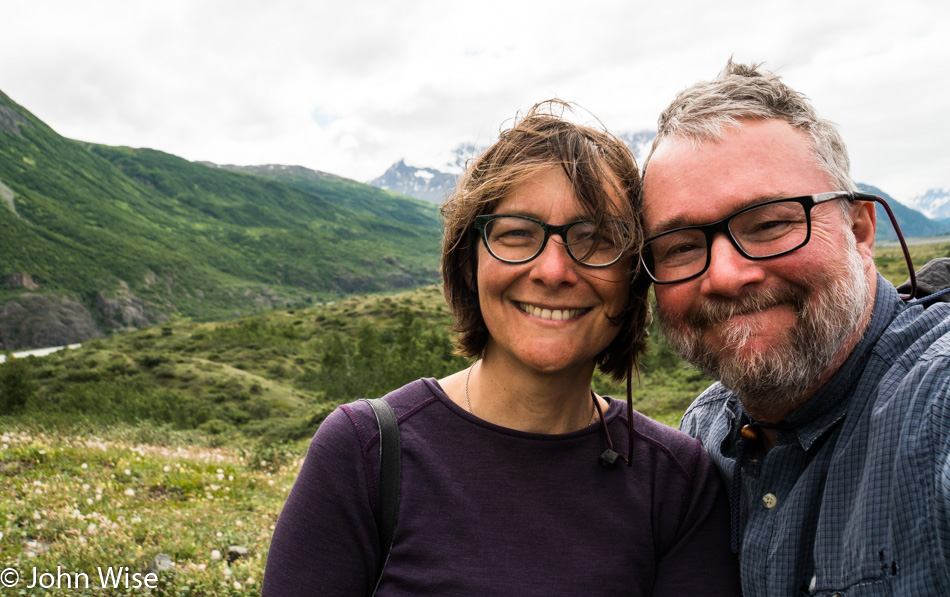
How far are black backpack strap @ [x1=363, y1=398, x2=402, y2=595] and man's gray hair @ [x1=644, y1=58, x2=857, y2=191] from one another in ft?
4.69

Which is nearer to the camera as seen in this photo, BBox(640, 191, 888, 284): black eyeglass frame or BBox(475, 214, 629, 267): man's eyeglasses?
BBox(640, 191, 888, 284): black eyeglass frame

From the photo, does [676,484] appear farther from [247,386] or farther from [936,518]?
[247,386]

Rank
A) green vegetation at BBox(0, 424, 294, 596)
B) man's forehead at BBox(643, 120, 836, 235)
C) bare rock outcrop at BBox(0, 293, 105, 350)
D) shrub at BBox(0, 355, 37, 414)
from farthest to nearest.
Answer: bare rock outcrop at BBox(0, 293, 105, 350) < shrub at BBox(0, 355, 37, 414) < green vegetation at BBox(0, 424, 294, 596) < man's forehead at BBox(643, 120, 836, 235)

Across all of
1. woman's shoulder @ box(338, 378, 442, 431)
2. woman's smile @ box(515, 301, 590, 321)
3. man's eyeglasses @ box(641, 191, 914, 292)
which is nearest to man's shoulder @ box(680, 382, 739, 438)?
man's eyeglasses @ box(641, 191, 914, 292)

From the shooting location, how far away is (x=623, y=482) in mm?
2037

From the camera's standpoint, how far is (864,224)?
193 cm

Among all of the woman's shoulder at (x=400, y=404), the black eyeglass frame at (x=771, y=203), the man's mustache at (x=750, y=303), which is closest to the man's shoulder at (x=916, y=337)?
the man's mustache at (x=750, y=303)

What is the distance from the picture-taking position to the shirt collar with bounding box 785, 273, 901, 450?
1738mm

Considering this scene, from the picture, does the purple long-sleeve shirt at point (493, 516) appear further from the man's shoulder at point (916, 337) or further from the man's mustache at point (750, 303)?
the man's shoulder at point (916, 337)

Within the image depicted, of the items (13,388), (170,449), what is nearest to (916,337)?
(170,449)

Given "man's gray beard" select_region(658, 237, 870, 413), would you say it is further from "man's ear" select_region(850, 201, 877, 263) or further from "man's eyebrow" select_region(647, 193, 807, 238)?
"man's eyebrow" select_region(647, 193, 807, 238)

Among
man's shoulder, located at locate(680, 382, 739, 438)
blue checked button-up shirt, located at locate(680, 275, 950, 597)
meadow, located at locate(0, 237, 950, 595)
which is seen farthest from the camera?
meadow, located at locate(0, 237, 950, 595)

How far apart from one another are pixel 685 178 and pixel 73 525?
5690 mm

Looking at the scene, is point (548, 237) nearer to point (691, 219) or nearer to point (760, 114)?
point (691, 219)
